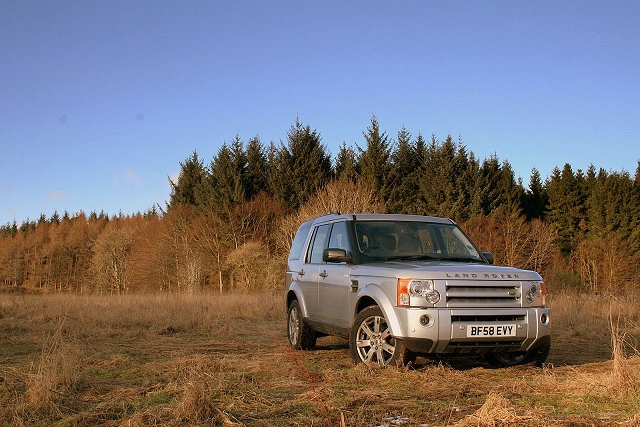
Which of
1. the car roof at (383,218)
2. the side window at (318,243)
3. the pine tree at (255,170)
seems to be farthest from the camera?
the pine tree at (255,170)

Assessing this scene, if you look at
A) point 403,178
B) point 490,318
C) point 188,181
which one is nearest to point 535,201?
point 403,178

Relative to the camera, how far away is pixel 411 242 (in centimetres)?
A: 809

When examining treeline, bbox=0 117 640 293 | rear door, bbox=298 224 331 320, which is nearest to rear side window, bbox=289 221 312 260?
rear door, bbox=298 224 331 320

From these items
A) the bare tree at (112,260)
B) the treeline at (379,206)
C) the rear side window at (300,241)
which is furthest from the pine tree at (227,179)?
the rear side window at (300,241)

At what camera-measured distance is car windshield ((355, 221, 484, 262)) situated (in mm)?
7840

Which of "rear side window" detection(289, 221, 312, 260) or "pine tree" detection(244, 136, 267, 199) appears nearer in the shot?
"rear side window" detection(289, 221, 312, 260)

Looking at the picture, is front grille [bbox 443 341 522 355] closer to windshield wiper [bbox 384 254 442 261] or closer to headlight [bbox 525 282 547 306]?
headlight [bbox 525 282 547 306]

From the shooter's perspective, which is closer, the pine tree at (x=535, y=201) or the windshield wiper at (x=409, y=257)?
the windshield wiper at (x=409, y=257)

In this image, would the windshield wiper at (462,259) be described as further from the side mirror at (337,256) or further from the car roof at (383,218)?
the side mirror at (337,256)

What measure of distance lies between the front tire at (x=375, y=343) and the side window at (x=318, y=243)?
1.97 m

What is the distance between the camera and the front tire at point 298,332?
930 centimetres

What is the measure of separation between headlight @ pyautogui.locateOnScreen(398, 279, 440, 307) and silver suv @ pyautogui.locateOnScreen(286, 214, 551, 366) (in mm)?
11

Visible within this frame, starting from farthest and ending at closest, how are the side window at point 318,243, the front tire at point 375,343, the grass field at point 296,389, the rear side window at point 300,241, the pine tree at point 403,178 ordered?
the pine tree at point 403,178 < the rear side window at point 300,241 < the side window at point 318,243 < the front tire at point 375,343 < the grass field at point 296,389

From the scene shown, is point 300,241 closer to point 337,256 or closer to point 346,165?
Result: point 337,256
